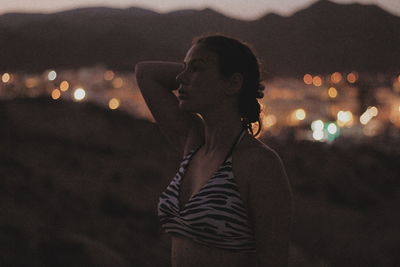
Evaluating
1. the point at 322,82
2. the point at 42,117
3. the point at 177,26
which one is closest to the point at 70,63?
the point at 177,26

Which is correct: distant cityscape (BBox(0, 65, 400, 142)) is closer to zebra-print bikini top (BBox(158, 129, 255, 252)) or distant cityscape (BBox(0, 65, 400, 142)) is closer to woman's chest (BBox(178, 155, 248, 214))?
woman's chest (BBox(178, 155, 248, 214))

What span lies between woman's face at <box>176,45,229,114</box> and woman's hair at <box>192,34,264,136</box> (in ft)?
0.08

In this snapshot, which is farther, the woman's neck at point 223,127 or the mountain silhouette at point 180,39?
the mountain silhouette at point 180,39

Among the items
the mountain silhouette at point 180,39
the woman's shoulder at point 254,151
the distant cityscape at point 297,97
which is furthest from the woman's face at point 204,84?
the mountain silhouette at point 180,39

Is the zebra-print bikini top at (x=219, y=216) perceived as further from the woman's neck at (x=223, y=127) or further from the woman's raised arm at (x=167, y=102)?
the woman's raised arm at (x=167, y=102)

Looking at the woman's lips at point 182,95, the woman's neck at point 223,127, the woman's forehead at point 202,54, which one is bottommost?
the woman's neck at point 223,127

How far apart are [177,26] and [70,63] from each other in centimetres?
2544

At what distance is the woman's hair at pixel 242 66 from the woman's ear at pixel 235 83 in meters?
0.01

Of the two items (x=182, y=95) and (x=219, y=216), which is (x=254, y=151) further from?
(x=182, y=95)

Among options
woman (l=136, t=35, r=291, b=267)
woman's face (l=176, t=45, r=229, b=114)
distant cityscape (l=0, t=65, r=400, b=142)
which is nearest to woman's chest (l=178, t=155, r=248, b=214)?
woman (l=136, t=35, r=291, b=267)

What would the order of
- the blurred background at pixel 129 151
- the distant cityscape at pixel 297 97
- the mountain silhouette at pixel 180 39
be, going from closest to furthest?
the blurred background at pixel 129 151, the distant cityscape at pixel 297 97, the mountain silhouette at pixel 180 39

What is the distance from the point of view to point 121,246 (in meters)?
13.3

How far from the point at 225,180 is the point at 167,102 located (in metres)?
0.71

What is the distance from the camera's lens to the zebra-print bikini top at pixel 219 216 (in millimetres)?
2348
